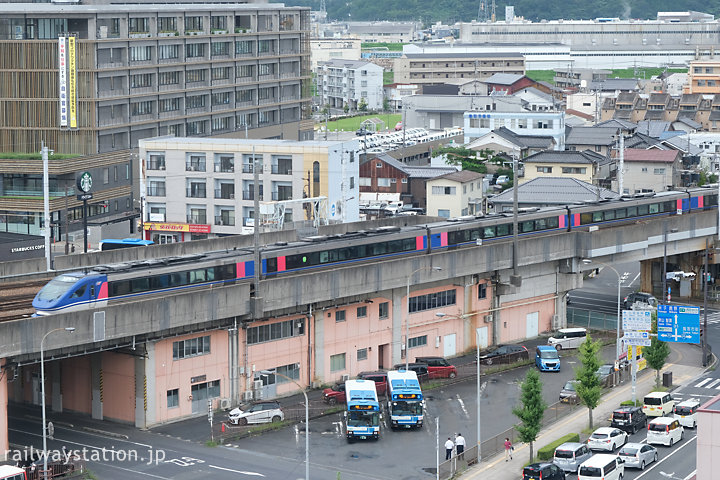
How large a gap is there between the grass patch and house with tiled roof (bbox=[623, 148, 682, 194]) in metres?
64.9

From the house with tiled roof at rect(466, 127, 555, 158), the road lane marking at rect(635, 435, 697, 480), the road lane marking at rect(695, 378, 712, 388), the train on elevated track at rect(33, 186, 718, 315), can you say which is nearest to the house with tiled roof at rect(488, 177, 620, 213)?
the train on elevated track at rect(33, 186, 718, 315)

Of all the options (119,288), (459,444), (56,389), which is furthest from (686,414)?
(56,389)

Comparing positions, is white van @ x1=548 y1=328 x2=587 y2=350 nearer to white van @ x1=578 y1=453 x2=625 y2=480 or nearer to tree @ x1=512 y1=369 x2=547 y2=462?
tree @ x1=512 y1=369 x2=547 y2=462

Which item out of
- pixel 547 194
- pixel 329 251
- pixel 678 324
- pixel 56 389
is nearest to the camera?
pixel 56 389

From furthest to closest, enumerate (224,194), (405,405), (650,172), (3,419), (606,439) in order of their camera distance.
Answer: (650,172) → (224,194) → (405,405) → (606,439) → (3,419)

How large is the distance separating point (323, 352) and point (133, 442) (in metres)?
11.2

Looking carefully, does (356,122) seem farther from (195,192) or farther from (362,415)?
(362,415)

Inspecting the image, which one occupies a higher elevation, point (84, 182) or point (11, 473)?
point (84, 182)

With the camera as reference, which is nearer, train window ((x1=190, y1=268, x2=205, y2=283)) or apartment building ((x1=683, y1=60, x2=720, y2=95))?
train window ((x1=190, y1=268, x2=205, y2=283))

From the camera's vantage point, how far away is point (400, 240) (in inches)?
2331

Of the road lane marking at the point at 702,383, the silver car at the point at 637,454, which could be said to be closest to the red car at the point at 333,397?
the silver car at the point at 637,454

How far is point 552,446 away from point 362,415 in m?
6.96

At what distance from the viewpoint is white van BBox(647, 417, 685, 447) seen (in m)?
46.8

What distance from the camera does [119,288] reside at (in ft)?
159
